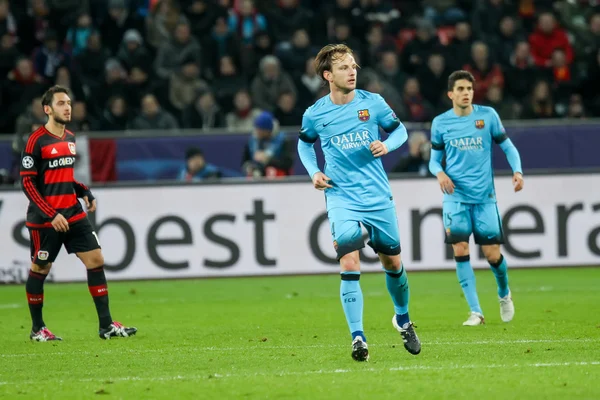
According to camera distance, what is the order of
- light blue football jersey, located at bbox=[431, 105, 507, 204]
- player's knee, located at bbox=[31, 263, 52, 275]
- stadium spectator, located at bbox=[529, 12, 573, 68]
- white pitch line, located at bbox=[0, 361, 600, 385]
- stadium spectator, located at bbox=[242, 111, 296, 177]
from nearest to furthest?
white pitch line, located at bbox=[0, 361, 600, 385]
player's knee, located at bbox=[31, 263, 52, 275]
light blue football jersey, located at bbox=[431, 105, 507, 204]
stadium spectator, located at bbox=[242, 111, 296, 177]
stadium spectator, located at bbox=[529, 12, 573, 68]

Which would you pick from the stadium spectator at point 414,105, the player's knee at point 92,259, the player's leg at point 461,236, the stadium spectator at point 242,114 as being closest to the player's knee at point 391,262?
the player's leg at point 461,236

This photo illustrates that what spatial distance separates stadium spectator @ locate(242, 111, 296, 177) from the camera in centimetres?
1697

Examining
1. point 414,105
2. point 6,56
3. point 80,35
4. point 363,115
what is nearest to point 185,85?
point 80,35

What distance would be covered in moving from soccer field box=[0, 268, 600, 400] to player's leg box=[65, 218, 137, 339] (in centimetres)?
24

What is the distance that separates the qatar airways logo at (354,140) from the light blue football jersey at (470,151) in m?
2.91

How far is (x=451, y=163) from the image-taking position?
1150 centimetres

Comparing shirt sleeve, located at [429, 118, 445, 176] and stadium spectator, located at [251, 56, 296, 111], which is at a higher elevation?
stadium spectator, located at [251, 56, 296, 111]

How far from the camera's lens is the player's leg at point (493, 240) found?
1126cm

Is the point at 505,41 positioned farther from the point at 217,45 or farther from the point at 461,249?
the point at 461,249

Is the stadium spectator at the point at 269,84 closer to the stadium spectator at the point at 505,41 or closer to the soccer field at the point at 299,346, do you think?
the stadium spectator at the point at 505,41

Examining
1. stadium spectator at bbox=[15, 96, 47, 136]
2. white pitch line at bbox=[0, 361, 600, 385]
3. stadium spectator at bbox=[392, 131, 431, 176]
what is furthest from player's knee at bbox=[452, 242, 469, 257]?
stadium spectator at bbox=[15, 96, 47, 136]

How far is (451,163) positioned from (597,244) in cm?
531

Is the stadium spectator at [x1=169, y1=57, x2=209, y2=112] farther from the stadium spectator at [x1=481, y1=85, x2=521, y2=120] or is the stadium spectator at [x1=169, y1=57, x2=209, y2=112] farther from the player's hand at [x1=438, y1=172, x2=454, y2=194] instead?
the player's hand at [x1=438, y1=172, x2=454, y2=194]

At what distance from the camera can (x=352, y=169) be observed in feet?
28.5
